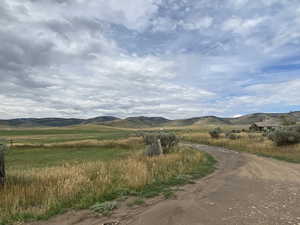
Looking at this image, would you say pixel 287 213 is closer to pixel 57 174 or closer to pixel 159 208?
pixel 159 208

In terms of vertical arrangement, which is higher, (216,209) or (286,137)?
(286,137)

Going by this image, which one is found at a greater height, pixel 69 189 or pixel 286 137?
pixel 286 137

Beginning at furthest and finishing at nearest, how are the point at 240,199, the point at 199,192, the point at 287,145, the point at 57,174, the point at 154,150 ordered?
the point at 287,145, the point at 154,150, the point at 57,174, the point at 199,192, the point at 240,199

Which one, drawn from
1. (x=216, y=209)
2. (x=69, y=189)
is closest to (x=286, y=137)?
(x=216, y=209)

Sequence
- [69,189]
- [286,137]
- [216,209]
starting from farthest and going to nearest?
[286,137] → [69,189] → [216,209]

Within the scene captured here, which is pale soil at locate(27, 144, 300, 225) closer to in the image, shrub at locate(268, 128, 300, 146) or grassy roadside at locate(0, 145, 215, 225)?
grassy roadside at locate(0, 145, 215, 225)

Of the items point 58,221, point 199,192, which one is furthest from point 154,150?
point 58,221

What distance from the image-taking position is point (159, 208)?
6168 mm

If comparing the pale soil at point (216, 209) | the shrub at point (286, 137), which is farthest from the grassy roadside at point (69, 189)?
the shrub at point (286, 137)


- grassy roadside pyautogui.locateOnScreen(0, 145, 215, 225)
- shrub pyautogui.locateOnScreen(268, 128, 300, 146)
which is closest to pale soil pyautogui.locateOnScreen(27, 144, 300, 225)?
grassy roadside pyautogui.locateOnScreen(0, 145, 215, 225)

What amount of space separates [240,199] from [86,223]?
4782 millimetres

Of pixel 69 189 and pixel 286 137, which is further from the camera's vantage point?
pixel 286 137

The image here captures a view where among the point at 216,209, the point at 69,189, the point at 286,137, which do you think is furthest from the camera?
the point at 286,137

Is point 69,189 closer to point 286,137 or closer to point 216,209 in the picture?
point 216,209
